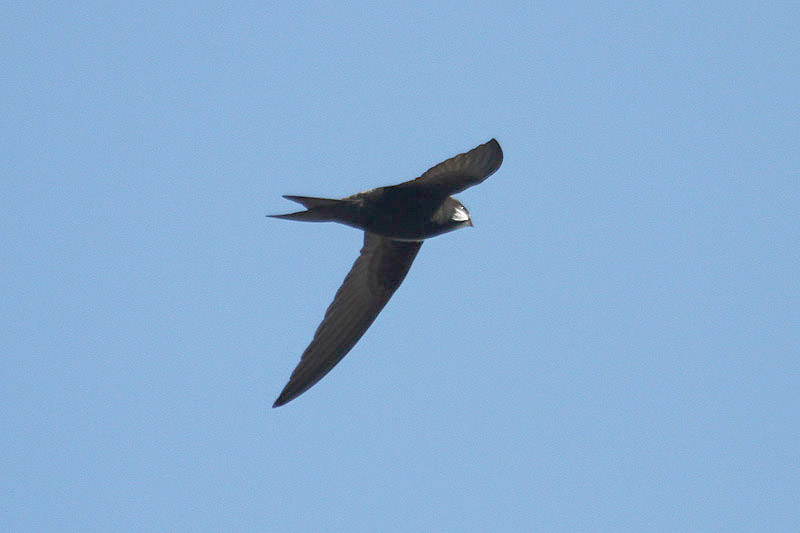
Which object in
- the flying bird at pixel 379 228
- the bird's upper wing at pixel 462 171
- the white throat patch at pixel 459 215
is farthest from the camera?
the white throat patch at pixel 459 215

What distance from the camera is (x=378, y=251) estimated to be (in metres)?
8.69

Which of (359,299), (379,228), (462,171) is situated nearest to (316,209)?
(379,228)

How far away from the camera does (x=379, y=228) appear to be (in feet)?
25.2

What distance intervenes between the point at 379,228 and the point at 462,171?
0.77 meters

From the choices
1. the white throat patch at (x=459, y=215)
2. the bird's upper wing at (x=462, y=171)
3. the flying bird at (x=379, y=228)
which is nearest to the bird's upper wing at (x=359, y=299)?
the flying bird at (x=379, y=228)

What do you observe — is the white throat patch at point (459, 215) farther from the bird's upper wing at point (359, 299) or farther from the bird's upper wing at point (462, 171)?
the bird's upper wing at point (359, 299)

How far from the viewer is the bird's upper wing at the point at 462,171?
7039 millimetres

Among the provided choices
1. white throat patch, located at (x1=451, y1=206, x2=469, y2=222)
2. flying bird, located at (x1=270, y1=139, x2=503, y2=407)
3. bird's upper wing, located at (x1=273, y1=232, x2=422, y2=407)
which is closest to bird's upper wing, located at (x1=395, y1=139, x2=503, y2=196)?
flying bird, located at (x1=270, y1=139, x2=503, y2=407)

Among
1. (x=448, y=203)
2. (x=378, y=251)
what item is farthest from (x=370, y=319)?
(x=448, y=203)

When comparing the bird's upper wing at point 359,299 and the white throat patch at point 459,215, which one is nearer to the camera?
the white throat patch at point 459,215

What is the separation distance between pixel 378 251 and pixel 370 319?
0.53 m

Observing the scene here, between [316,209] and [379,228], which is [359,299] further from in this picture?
[316,209]

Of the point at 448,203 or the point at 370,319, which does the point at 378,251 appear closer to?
the point at 370,319

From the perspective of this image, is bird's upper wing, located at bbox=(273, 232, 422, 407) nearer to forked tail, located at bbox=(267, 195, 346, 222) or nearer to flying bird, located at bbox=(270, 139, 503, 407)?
flying bird, located at bbox=(270, 139, 503, 407)
